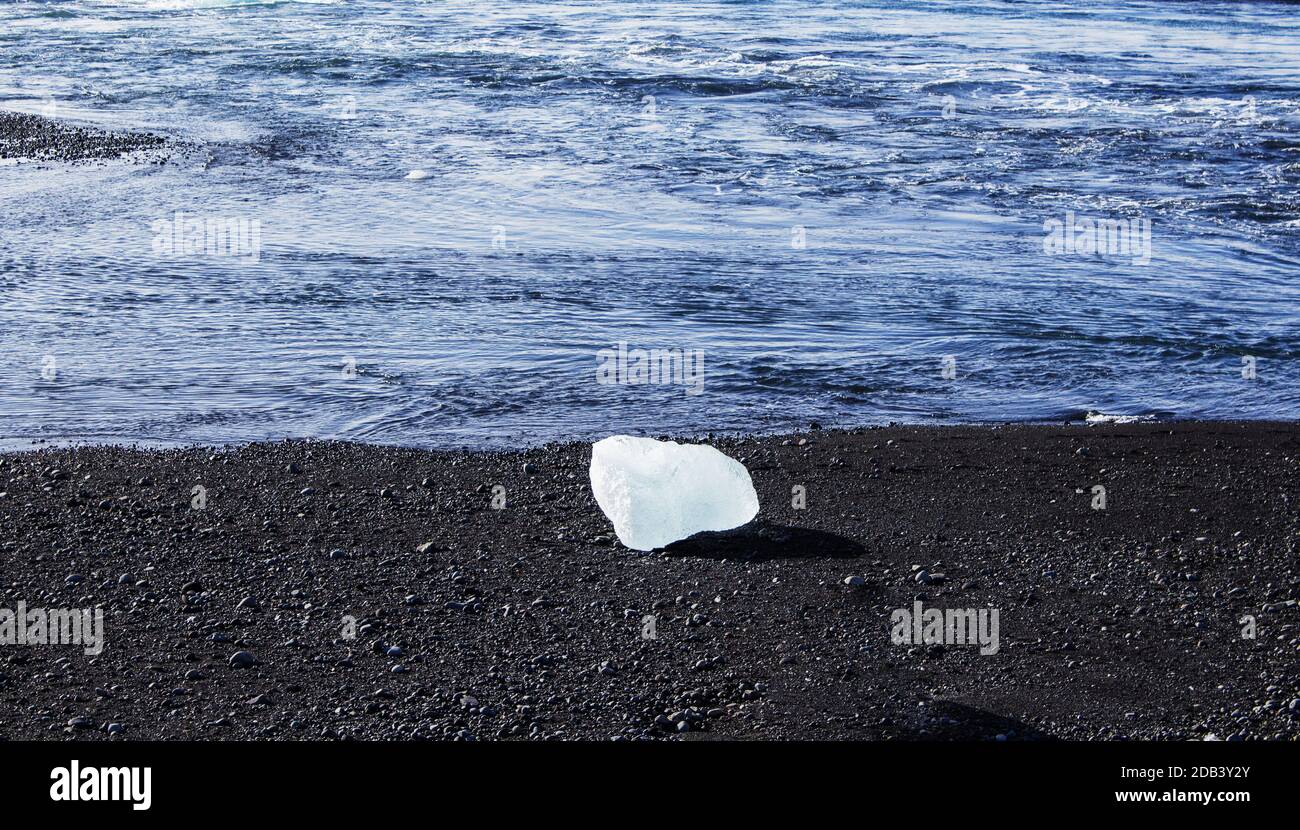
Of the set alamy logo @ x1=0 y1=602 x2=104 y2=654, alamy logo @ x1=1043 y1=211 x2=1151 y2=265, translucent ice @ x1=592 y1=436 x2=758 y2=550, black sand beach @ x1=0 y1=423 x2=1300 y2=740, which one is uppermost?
alamy logo @ x1=1043 y1=211 x2=1151 y2=265

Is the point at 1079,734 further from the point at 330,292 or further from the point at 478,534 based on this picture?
the point at 330,292

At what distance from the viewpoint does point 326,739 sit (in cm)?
692

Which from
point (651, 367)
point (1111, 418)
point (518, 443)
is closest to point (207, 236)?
point (651, 367)

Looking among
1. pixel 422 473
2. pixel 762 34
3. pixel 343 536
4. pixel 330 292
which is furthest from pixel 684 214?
pixel 762 34

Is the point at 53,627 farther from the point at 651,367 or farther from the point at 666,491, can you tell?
the point at 651,367

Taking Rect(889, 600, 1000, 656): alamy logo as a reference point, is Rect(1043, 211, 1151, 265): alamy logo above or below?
above

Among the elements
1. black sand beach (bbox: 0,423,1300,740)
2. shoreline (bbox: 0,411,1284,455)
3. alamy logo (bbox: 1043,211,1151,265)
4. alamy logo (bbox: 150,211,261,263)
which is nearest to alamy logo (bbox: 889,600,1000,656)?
black sand beach (bbox: 0,423,1300,740)

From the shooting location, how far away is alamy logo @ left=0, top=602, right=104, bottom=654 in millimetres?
7871

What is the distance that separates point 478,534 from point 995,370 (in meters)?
6.71

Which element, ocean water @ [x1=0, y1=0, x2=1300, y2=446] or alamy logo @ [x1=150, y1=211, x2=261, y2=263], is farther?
alamy logo @ [x1=150, y1=211, x2=261, y2=263]

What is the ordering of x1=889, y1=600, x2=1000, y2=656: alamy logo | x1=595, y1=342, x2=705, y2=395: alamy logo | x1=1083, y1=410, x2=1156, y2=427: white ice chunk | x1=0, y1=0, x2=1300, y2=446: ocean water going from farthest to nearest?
1. x1=595, y1=342, x2=705, y2=395: alamy logo
2. x1=0, y1=0, x2=1300, y2=446: ocean water
3. x1=1083, y1=410, x2=1156, y2=427: white ice chunk
4. x1=889, y1=600, x2=1000, y2=656: alamy logo

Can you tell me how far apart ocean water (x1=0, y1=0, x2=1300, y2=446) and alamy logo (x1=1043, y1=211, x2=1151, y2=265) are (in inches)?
4.0

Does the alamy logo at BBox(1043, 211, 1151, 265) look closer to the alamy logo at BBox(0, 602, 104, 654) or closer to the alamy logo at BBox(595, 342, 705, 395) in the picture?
the alamy logo at BBox(595, 342, 705, 395)

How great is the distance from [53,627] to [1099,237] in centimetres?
1584
